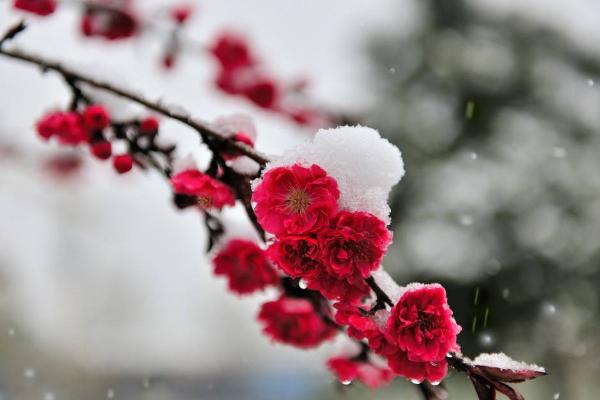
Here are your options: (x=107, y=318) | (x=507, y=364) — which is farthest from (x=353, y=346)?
(x=107, y=318)

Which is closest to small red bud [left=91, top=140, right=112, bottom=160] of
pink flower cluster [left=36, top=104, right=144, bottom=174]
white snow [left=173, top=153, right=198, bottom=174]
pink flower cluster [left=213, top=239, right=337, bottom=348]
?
pink flower cluster [left=36, top=104, right=144, bottom=174]

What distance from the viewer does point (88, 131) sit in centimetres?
90

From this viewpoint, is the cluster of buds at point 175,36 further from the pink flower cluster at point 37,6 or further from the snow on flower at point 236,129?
the snow on flower at point 236,129

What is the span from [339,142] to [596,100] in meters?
6.55

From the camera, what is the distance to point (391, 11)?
7.59m

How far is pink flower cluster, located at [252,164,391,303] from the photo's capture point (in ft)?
2.00

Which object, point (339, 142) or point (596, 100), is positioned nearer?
point (339, 142)

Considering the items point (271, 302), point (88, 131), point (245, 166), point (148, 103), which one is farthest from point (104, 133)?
point (271, 302)

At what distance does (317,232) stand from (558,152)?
643 centimetres

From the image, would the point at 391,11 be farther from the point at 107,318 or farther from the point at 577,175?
the point at 107,318

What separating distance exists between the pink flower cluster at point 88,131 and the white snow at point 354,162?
0.29 m

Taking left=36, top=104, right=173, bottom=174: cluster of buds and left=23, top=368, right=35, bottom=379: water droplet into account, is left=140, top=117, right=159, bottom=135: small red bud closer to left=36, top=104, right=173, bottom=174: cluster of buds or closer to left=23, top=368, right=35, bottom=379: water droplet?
left=36, top=104, right=173, bottom=174: cluster of buds

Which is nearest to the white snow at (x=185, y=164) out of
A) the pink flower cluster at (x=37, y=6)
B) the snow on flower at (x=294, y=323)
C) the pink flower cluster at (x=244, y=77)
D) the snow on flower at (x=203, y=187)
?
the snow on flower at (x=203, y=187)

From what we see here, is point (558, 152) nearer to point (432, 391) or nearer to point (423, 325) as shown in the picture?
point (432, 391)
